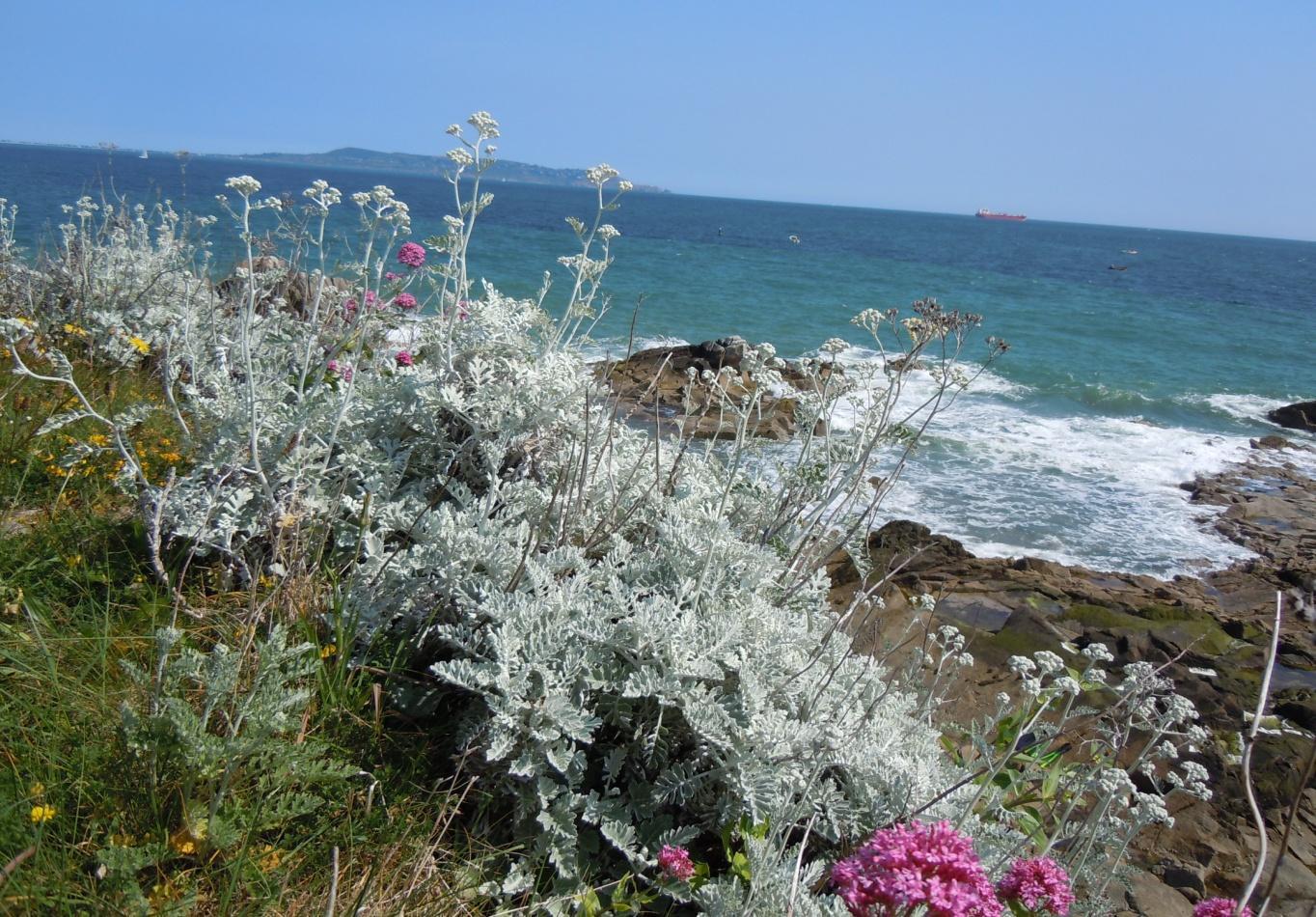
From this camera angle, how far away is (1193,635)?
7.75 metres

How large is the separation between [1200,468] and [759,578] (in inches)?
540

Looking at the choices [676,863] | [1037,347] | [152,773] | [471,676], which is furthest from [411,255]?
[1037,347]

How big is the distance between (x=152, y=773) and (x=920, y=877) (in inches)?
68.6

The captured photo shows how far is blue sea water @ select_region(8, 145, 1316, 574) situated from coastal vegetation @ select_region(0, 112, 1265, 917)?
6.78ft

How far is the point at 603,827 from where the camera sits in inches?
96.5

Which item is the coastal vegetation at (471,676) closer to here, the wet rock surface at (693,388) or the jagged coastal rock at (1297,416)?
the wet rock surface at (693,388)

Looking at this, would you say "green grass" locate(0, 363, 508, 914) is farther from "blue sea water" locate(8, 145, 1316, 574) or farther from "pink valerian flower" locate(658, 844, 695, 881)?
"blue sea water" locate(8, 145, 1316, 574)

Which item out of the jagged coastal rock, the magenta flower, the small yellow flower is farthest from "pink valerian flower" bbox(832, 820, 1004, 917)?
the jagged coastal rock

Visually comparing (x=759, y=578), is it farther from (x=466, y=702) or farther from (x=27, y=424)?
(x=27, y=424)

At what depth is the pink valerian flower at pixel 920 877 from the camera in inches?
60.7

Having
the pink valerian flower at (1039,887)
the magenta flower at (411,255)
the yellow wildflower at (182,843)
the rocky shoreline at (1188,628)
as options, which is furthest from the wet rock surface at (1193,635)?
the magenta flower at (411,255)

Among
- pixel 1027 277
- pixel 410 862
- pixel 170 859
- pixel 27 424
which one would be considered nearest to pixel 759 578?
pixel 410 862

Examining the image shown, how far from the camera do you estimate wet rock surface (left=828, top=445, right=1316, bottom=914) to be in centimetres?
432

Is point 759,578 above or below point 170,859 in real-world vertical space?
above
